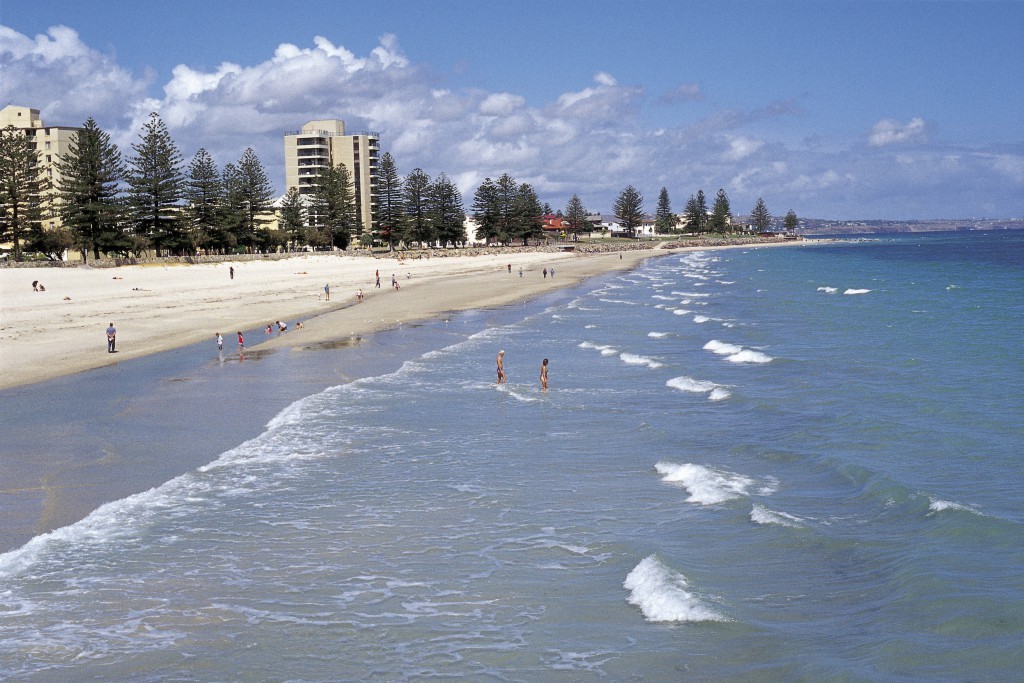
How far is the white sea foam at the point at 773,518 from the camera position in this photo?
12.2 metres

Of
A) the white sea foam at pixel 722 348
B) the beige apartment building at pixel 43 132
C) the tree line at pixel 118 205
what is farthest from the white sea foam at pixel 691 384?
the beige apartment building at pixel 43 132

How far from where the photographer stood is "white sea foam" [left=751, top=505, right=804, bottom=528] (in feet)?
Result: 40.2

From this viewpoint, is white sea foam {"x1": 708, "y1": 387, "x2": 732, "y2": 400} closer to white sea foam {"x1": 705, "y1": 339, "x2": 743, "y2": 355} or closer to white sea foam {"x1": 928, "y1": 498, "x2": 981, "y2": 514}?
white sea foam {"x1": 705, "y1": 339, "x2": 743, "y2": 355}

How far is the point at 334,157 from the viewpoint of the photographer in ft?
441

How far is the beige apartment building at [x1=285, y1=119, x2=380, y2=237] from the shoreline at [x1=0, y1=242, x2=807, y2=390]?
5089cm

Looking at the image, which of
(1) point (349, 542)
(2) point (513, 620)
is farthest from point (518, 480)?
(2) point (513, 620)

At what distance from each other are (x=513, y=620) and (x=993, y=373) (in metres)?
19.5

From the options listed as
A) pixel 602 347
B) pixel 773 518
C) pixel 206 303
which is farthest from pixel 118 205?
pixel 773 518

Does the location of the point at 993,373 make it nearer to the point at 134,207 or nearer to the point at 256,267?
the point at 256,267

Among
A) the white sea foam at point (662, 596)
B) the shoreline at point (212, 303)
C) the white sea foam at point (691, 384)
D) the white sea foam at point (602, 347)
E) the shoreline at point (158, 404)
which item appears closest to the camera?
the white sea foam at point (662, 596)

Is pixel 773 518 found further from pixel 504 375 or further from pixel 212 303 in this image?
pixel 212 303

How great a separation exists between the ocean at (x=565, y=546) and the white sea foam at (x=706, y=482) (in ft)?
0.23

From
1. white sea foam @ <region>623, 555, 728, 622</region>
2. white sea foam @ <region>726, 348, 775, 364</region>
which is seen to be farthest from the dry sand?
white sea foam @ <region>623, 555, 728, 622</region>

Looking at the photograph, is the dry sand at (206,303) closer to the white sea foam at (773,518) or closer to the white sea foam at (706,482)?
the white sea foam at (706,482)
